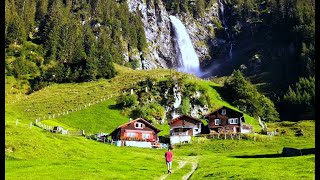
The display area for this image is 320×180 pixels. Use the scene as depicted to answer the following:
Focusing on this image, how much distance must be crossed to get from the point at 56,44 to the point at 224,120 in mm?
91968

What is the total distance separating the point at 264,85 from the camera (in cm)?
16425

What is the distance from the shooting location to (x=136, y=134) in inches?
3290

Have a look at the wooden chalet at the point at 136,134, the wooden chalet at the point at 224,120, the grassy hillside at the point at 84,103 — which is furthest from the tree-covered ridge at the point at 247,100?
the wooden chalet at the point at 136,134

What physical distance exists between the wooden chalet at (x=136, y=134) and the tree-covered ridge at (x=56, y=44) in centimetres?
6394

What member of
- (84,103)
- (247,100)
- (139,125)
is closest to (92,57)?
(84,103)

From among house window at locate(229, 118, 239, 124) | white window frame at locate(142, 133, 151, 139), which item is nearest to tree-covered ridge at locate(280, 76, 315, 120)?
house window at locate(229, 118, 239, 124)

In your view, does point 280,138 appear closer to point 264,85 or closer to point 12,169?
point 12,169

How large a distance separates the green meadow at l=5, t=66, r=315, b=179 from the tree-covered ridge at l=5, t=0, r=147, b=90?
748 cm

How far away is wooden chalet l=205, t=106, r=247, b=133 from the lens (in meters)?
95.7

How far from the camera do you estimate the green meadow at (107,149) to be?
3325 cm

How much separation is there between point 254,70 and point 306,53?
2651cm

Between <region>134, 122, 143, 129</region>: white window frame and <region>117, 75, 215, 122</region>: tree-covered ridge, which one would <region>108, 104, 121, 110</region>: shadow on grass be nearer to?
<region>117, 75, 215, 122</region>: tree-covered ridge

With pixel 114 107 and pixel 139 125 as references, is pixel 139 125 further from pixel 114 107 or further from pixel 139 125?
pixel 114 107

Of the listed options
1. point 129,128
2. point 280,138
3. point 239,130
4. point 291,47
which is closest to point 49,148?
point 129,128
